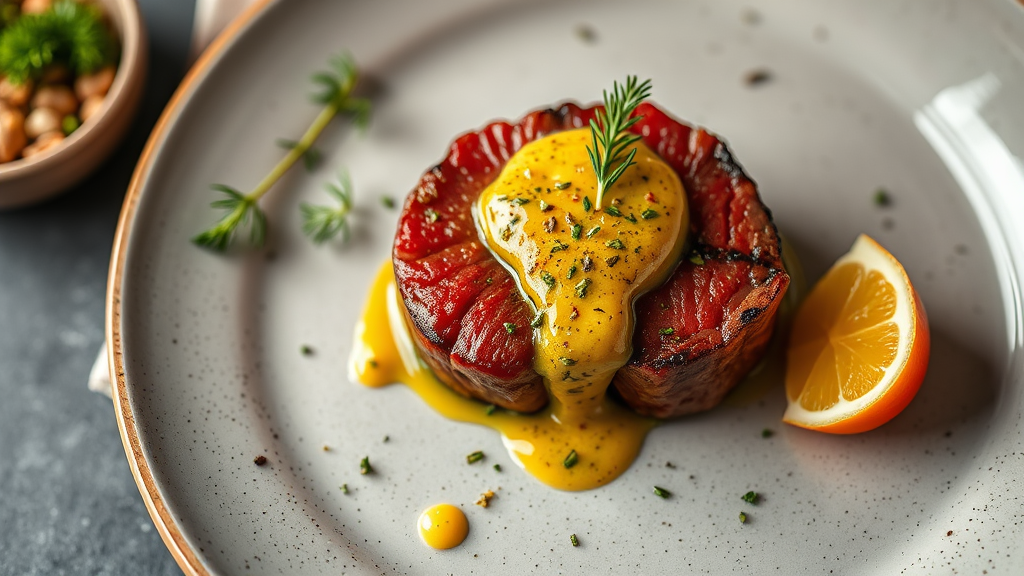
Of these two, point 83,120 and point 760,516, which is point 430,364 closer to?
point 760,516

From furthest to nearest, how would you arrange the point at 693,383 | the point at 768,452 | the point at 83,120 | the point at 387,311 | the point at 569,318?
the point at 83,120 < the point at 387,311 < the point at 768,452 < the point at 693,383 < the point at 569,318

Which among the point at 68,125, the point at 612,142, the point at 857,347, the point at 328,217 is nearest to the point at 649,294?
the point at 612,142

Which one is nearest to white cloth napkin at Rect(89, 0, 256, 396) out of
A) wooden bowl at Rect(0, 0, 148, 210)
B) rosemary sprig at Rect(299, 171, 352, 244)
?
wooden bowl at Rect(0, 0, 148, 210)

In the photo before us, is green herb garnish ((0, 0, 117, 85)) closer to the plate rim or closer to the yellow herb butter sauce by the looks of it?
the plate rim

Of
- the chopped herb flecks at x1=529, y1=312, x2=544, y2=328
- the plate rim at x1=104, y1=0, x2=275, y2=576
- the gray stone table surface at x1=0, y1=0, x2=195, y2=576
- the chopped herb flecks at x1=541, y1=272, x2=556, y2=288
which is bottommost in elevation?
the gray stone table surface at x1=0, y1=0, x2=195, y2=576

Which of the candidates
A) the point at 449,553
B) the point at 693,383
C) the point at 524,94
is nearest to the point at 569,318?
the point at 693,383

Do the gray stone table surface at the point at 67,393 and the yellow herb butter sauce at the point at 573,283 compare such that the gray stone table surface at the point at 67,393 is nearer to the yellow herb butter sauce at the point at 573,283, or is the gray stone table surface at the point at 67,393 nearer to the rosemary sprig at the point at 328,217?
the rosemary sprig at the point at 328,217

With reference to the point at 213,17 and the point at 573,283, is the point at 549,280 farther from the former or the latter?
the point at 213,17
